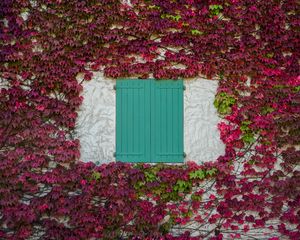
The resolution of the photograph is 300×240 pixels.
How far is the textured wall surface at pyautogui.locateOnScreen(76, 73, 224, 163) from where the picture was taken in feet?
18.4

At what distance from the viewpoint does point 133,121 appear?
5594 mm

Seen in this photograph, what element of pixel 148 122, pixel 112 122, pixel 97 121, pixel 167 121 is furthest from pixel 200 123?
pixel 97 121

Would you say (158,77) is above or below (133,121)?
above

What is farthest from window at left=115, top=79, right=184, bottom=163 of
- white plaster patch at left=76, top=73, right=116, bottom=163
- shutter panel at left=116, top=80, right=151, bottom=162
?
white plaster patch at left=76, top=73, right=116, bottom=163

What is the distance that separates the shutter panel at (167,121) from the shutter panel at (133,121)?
0.09 metres

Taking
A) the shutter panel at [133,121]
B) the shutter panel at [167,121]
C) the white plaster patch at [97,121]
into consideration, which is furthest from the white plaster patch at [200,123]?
the white plaster patch at [97,121]

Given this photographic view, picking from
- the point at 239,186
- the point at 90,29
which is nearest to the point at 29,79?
the point at 90,29

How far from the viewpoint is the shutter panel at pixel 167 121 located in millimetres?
5590

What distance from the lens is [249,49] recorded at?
5.73 meters

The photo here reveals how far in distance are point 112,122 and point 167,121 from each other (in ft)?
2.49

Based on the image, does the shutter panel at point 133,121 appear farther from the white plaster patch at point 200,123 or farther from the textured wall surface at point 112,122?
the white plaster patch at point 200,123

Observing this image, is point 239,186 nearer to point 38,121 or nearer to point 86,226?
point 86,226

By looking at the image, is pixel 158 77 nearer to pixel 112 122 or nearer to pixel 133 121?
pixel 133 121

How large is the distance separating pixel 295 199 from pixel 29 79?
13.3ft
